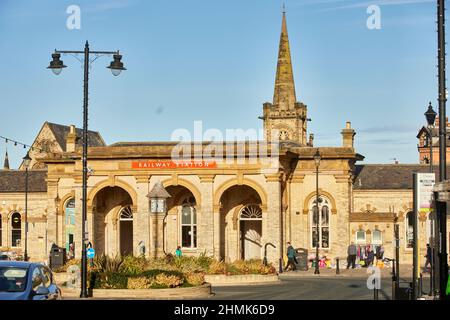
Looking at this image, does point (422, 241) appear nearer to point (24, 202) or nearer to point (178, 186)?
point (178, 186)

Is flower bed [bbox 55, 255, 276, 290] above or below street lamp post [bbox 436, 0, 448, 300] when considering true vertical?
below

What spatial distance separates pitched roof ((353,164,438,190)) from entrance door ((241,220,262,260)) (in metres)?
6.28

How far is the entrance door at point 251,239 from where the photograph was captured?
55688mm

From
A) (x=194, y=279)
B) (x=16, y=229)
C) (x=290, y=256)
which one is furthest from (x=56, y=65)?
(x=16, y=229)

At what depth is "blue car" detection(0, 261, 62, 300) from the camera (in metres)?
17.9

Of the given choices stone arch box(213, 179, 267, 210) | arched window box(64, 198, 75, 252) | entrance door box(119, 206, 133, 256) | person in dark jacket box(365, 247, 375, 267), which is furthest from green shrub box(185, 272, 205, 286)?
arched window box(64, 198, 75, 252)

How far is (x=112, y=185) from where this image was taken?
54.1 meters

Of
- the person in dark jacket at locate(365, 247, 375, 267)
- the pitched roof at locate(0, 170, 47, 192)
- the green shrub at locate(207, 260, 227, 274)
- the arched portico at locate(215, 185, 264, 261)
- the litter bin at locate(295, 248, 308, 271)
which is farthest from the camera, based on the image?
the pitched roof at locate(0, 170, 47, 192)

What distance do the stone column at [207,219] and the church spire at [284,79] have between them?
119 ft

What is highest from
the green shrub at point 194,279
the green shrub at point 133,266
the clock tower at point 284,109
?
the clock tower at point 284,109

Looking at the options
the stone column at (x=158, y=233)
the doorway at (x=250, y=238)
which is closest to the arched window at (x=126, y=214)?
the doorway at (x=250, y=238)

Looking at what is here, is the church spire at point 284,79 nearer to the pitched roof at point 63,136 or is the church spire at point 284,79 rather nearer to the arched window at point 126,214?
the pitched roof at point 63,136

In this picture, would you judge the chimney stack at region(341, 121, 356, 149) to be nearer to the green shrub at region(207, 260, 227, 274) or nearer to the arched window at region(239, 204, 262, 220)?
the arched window at region(239, 204, 262, 220)
